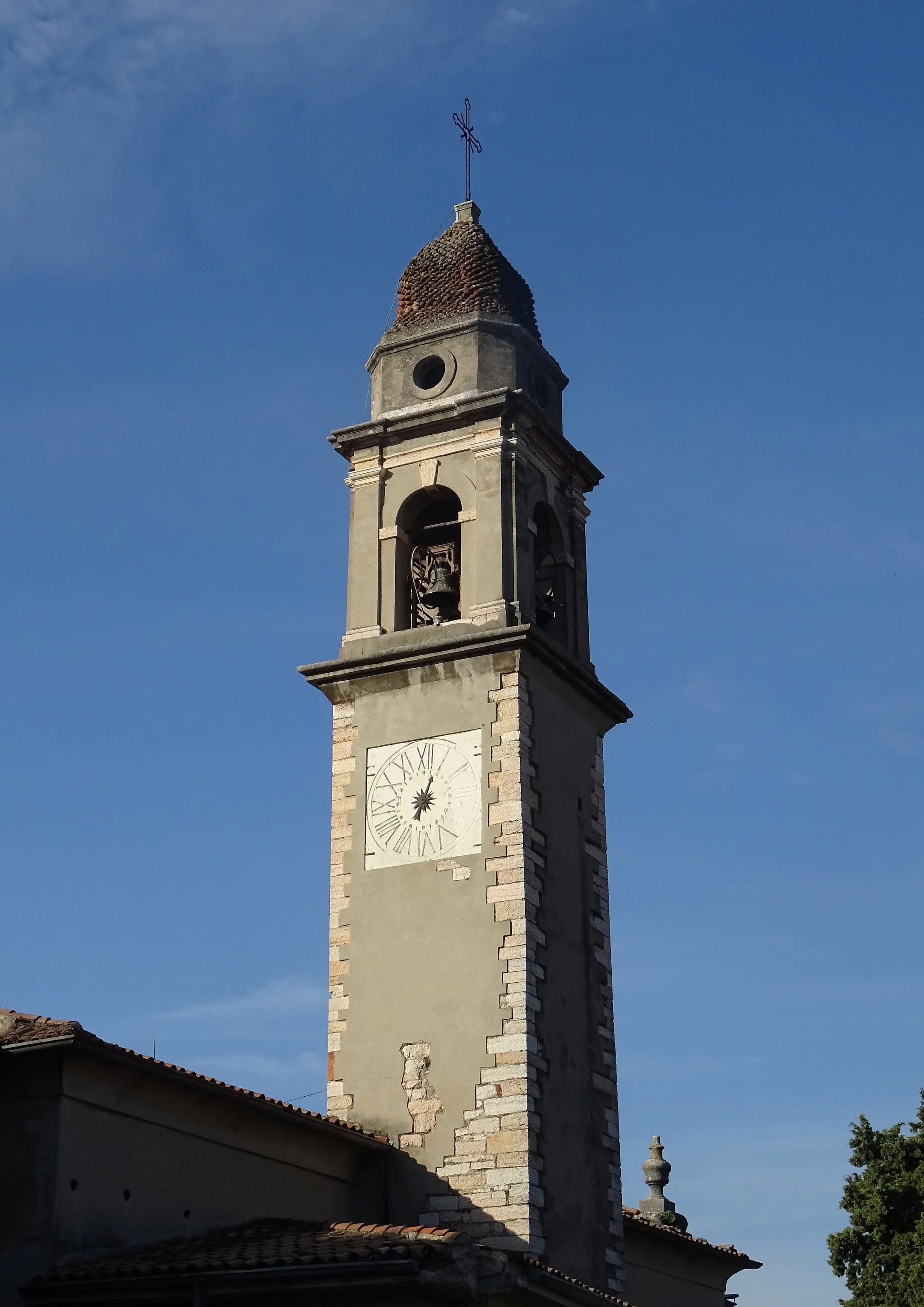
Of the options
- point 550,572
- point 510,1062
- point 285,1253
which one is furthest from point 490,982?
point 550,572

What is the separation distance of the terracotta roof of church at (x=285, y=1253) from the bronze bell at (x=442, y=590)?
6.70 metres

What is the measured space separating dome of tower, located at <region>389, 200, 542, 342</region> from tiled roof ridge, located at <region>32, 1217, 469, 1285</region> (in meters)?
10.3

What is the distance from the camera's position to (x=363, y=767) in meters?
18.7

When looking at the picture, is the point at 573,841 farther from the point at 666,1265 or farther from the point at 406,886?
the point at 666,1265

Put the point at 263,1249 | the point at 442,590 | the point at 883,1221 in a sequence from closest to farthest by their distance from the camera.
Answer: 1. the point at 263,1249
2. the point at 442,590
3. the point at 883,1221

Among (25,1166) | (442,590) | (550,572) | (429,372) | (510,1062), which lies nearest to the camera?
(25,1166)

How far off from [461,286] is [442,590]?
13.1 feet

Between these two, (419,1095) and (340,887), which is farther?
(340,887)

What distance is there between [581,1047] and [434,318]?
27.4ft

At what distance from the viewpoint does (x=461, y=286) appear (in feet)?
69.3

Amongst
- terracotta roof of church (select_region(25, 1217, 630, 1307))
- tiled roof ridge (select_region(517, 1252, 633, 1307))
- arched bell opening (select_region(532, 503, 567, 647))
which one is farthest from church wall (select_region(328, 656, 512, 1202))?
terracotta roof of church (select_region(25, 1217, 630, 1307))

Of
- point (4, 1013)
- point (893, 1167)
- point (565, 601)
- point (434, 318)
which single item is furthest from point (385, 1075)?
point (893, 1167)

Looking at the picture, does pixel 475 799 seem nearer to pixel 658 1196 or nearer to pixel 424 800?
pixel 424 800

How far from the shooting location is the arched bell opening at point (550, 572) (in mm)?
20078
